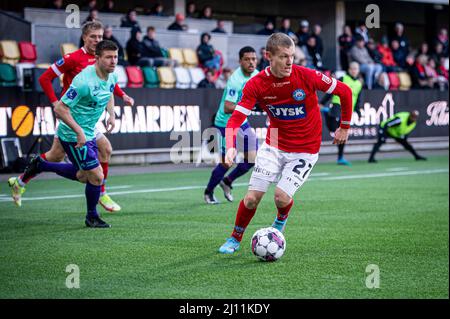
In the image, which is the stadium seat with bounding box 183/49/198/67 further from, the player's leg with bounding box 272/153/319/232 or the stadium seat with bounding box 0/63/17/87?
the player's leg with bounding box 272/153/319/232

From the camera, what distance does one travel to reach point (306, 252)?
8398 millimetres

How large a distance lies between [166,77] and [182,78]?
0.62 meters

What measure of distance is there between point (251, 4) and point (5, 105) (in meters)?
18.5

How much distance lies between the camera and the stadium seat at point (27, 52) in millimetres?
21812

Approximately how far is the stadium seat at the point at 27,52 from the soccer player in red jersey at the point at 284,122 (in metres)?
14.5

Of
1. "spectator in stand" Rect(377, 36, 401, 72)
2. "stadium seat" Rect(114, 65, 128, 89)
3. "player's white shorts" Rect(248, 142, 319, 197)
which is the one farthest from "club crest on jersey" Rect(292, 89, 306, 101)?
"spectator in stand" Rect(377, 36, 401, 72)

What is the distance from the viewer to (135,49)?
77.4 ft

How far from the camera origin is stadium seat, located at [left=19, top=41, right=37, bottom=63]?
21.8 metres

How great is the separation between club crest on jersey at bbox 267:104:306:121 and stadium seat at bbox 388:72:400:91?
71.7 ft

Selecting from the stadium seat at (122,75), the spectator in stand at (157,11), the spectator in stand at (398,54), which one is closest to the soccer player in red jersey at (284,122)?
the stadium seat at (122,75)

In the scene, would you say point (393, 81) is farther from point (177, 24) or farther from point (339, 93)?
point (339, 93)

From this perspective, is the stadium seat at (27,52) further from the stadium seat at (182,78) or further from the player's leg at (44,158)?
the player's leg at (44,158)

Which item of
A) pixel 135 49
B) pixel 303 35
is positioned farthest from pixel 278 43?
pixel 303 35
